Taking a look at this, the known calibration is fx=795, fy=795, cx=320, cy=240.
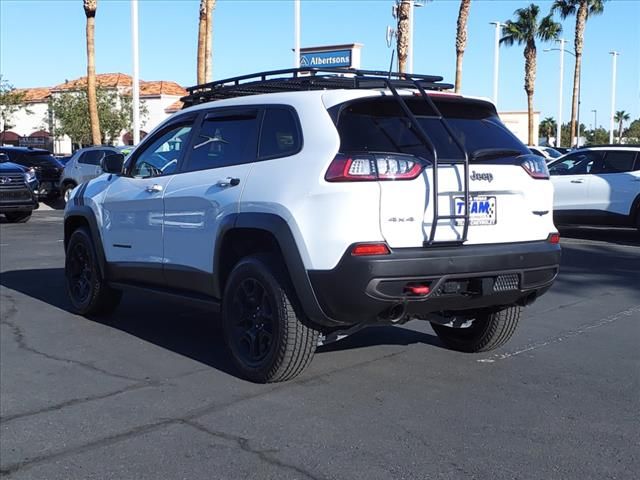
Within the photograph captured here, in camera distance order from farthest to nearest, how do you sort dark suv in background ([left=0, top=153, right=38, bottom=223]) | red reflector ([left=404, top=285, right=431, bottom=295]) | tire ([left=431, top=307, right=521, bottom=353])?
1. dark suv in background ([left=0, top=153, right=38, bottom=223])
2. tire ([left=431, top=307, right=521, bottom=353])
3. red reflector ([left=404, top=285, right=431, bottom=295])

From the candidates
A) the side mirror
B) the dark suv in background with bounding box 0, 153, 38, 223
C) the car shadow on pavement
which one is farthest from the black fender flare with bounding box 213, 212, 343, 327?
the dark suv in background with bounding box 0, 153, 38, 223

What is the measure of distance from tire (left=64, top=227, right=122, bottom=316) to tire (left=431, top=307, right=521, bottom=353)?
310 cm

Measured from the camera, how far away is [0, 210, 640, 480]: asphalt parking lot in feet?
13.3

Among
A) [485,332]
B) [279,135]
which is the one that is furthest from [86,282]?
[485,332]

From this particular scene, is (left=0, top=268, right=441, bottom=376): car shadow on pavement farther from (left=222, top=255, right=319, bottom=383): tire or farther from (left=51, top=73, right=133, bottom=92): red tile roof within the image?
(left=51, top=73, right=133, bottom=92): red tile roof

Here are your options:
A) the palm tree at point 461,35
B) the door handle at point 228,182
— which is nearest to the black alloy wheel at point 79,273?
the door handle at point 228,182

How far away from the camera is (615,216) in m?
14.4

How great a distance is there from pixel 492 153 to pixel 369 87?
91cm

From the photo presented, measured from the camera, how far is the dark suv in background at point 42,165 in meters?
23.8

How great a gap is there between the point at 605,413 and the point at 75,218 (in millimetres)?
5203

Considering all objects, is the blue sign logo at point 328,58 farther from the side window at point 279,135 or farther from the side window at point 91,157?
the side window at point 279,135

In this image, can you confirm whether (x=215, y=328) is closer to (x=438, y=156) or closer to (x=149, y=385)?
(x=149, y=385)

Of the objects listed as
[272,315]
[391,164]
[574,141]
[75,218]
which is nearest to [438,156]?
[391,164]

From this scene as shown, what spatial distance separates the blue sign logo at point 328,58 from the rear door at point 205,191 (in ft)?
59.9
